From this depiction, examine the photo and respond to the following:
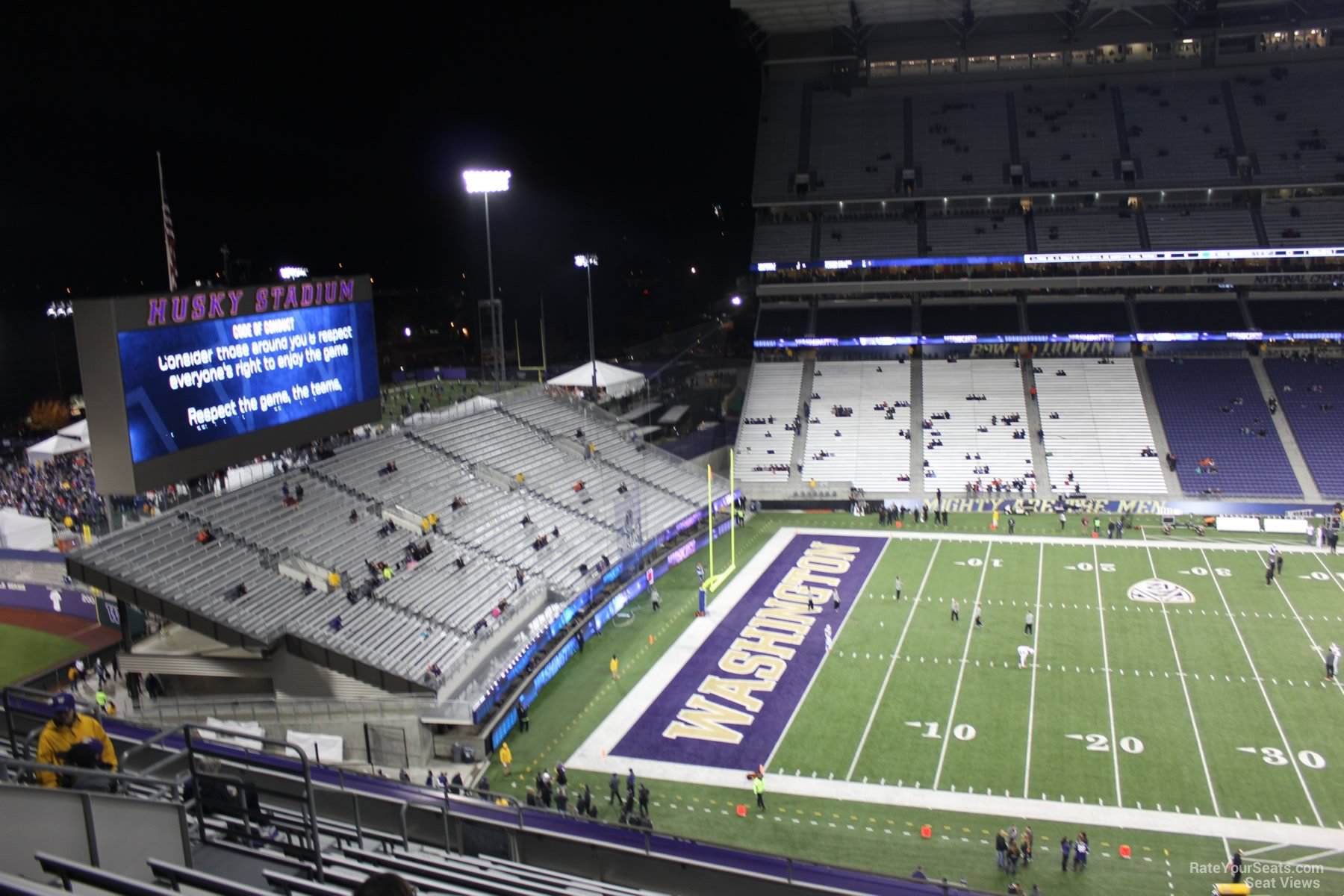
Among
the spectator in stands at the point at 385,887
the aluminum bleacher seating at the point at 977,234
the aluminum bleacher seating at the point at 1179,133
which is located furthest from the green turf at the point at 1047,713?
the aluminum bleacher seating at the point at 1179,133

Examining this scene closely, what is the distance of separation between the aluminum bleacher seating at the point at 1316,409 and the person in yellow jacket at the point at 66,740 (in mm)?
41831

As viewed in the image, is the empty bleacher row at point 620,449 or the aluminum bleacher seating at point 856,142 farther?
the aluminum bleacher seating at point 856,142

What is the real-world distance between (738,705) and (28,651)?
1804cm

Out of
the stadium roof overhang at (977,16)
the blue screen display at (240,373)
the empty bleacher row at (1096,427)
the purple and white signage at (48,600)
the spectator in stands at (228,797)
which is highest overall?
the stadium roof overhang at (977,16)

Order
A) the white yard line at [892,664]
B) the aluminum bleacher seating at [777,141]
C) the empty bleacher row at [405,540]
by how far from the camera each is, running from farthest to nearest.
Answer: the aluminum bleacher seating at [777,141] < the empty bleacher row at [405,540] < the white yard line at [892,664]

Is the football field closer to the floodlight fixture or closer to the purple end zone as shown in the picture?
the purple end zone

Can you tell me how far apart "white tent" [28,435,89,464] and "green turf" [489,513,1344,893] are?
24.2m

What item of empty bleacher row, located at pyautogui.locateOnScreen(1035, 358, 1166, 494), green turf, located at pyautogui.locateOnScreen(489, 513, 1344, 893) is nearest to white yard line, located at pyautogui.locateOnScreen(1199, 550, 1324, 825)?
green turf, located at pyautogui.locateOnScreen(489, 513, 1344, 893)

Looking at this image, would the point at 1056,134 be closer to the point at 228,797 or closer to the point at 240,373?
the point at 240,373

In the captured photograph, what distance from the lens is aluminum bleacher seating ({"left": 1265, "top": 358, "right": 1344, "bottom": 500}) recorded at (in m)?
38.9

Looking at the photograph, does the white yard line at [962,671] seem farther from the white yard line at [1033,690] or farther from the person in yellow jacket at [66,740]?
the person in yellow jacket at [66,740]

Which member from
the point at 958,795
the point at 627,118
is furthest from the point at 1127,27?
the point at 958,795

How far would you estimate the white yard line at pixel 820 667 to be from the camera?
2028cm

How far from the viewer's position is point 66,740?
23.4ft
